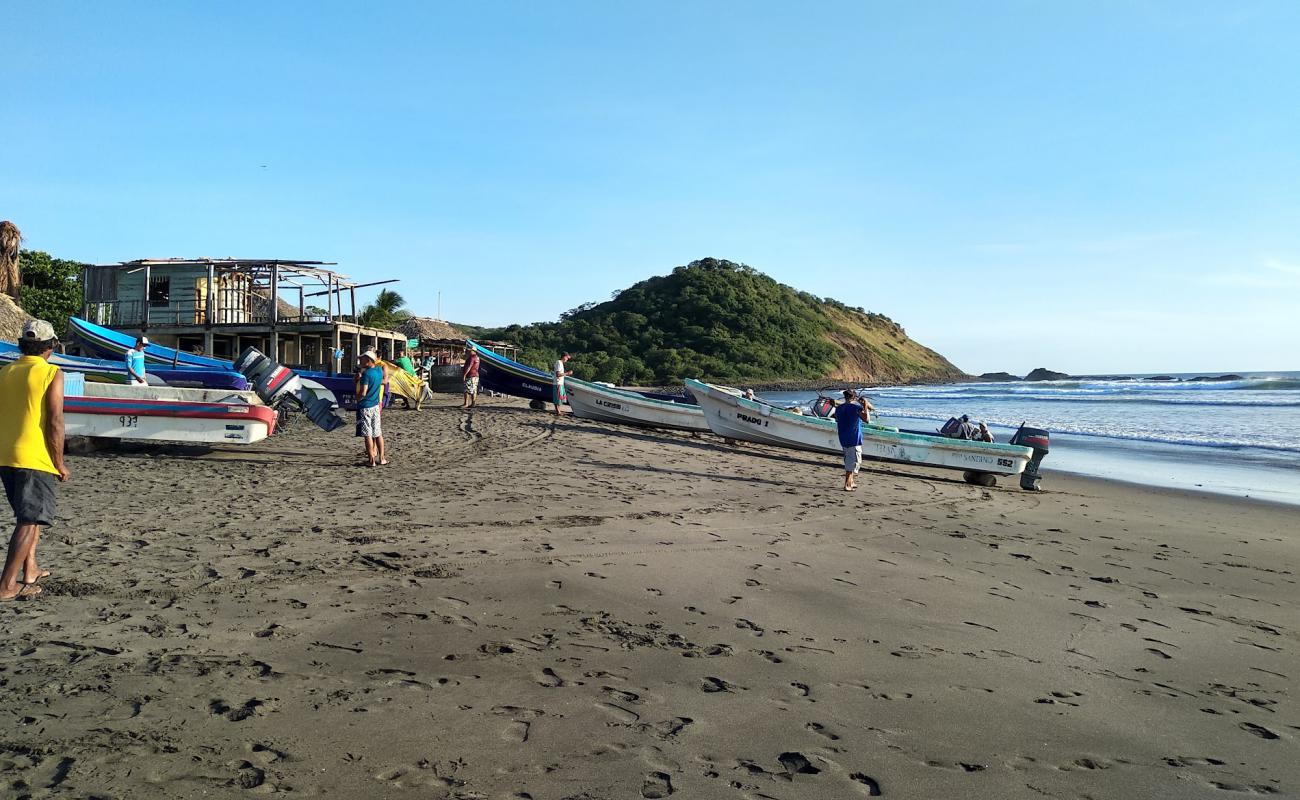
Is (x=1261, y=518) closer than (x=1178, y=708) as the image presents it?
No

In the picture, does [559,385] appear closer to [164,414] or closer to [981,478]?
[164,414]

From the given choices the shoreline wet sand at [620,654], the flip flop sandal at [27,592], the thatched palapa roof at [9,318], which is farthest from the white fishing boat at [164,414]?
the thatched palapa roof at [9,318]

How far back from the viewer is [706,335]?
7806cm

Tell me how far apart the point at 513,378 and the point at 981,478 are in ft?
44.0

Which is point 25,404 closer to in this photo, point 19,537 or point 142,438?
point 19,537

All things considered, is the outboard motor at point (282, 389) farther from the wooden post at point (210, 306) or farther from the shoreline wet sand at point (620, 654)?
the wooden post at point (210, 306)

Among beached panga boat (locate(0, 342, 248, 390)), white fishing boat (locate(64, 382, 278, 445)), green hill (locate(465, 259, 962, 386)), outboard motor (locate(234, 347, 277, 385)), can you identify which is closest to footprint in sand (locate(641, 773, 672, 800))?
white fishing boat (locate(64, 382, 278, 445))

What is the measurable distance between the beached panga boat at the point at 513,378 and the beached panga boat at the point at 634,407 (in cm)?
245

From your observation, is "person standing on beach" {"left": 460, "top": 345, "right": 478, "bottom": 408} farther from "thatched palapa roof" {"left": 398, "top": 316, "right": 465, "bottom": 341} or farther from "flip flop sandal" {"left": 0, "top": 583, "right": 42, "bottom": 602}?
"thatched palapa roof" {"left": 398, "top": 316, "right": 465, "bottom": 341}

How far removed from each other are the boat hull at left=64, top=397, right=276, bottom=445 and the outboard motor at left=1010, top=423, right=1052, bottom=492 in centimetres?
1175

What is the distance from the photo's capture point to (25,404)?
185 inches

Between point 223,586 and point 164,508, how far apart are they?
10.1 feet

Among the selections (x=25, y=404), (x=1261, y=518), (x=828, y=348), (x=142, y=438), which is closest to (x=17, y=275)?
(x=142, y=438)

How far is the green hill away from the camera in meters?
72.0
